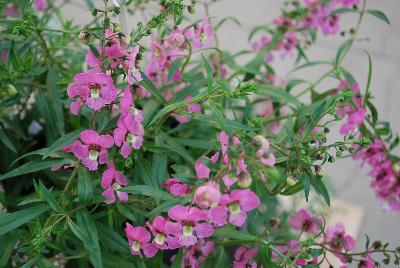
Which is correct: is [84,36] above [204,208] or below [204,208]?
above

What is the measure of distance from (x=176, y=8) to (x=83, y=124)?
0.21m

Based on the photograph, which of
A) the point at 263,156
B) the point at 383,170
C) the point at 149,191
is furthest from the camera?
the point at 383,170

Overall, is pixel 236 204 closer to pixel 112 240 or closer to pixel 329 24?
pixel 112 240

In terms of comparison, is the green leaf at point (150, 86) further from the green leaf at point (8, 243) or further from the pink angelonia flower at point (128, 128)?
the green leaf at point (8, 243)

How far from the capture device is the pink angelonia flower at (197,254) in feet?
2.23

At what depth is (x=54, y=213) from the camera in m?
0.61

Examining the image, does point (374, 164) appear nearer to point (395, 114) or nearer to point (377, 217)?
point (377, 217)

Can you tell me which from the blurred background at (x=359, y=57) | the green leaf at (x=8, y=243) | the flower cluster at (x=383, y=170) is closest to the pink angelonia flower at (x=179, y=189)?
the green leaf at (x=8, y=243)

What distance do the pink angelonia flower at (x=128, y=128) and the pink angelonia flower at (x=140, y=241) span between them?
0.08 metres

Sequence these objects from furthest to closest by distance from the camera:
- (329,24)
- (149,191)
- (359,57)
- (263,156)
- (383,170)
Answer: (359,57) → (329,24) → (383,170) → (149,191) → (263,156)

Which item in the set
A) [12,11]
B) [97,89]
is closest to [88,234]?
[97,89]

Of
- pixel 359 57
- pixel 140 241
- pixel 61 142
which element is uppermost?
pixel 61 142

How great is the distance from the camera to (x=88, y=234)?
58cm

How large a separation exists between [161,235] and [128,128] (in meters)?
Result: 0.11
